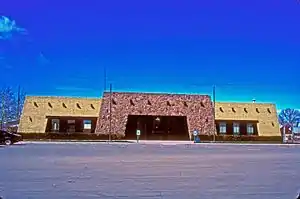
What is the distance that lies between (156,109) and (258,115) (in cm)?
1421

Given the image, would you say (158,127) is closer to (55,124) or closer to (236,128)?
(236,128)

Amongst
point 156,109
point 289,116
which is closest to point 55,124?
point 156,109

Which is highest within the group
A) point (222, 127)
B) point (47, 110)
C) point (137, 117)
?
point (47, 110)

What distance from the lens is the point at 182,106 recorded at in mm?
61375

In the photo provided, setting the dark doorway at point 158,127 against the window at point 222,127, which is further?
the window at point 222,127

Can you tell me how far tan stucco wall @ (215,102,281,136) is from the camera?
209 ft

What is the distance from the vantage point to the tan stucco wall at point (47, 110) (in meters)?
58.6

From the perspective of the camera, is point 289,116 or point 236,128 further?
point 289,116

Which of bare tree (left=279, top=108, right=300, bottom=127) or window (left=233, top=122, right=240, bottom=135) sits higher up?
bare tree (left=279, top=108, right=300, bottom=127)

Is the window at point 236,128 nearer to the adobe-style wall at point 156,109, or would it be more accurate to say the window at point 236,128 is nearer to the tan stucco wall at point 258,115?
the tan stucco wall at point 258,115

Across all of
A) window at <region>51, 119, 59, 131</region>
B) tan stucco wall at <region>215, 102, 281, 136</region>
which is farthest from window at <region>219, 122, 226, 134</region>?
window at <region>51, 119, 59, 131</region>

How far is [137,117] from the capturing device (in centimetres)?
6153

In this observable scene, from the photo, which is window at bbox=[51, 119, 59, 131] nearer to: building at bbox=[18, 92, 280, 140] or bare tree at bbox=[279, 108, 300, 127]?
building at bbox=[18, 92, 280, 140]

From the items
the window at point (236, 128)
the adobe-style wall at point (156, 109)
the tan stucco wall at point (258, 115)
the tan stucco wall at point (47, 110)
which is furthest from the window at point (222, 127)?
the tan stucco wall at point (47, 110)
